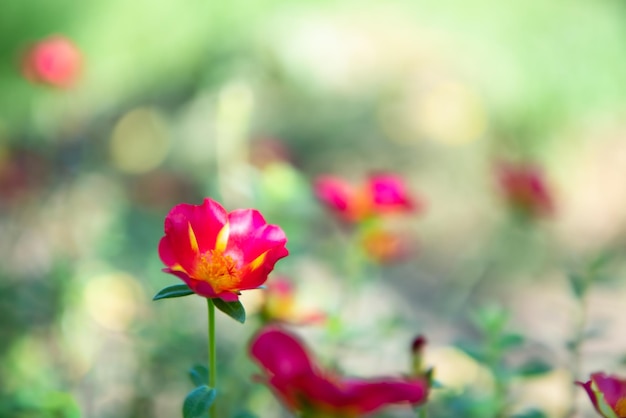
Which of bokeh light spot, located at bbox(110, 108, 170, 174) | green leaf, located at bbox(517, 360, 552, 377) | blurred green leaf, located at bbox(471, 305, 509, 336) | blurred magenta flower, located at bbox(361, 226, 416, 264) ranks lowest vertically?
green leaf, located at bbox(517, 360, 552, 377)

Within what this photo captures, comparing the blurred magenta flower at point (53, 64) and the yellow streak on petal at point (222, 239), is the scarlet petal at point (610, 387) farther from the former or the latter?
the blurred magenta flower at point (53, 64)

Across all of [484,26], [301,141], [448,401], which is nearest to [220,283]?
[448,401]

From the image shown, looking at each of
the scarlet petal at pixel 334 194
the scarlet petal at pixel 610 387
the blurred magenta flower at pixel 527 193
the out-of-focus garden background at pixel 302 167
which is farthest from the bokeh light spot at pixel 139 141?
the scarlet petal at pixel 610 387

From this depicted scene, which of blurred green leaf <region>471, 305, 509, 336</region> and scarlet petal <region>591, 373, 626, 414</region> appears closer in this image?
scarlet petal <region>591, 373, 626, 414</region>

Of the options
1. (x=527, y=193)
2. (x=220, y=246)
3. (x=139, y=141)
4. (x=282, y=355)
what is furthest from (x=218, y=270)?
(x=139, y=141)

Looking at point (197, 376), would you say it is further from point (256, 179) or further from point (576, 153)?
point (576, 153)

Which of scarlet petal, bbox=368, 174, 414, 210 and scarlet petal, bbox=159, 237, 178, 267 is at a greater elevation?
scarlet petal, bbox=368, 174, 414, 210

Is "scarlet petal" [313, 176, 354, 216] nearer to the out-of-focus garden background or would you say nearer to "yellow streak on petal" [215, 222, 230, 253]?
the out-of-focus garden background

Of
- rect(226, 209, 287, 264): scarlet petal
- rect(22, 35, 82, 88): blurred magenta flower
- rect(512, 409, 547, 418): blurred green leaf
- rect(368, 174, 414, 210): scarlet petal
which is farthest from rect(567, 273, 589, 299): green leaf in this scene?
rect(22, 35, 82, 88): blurred magenta flower
